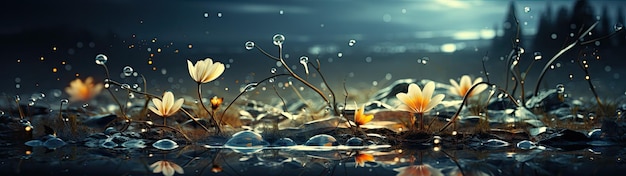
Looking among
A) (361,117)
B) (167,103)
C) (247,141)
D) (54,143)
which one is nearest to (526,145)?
(361,117)

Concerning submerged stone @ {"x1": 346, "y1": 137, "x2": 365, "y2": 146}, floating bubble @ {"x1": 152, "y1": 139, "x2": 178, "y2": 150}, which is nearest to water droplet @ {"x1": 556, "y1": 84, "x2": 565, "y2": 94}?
Result: submerged stone @ {"x1": 346, "y1": 137, "x2": 365, "y2": 146}

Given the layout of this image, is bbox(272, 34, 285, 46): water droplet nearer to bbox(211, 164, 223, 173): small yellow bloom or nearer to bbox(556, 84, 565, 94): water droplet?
bbox(211, 164, 223, 173): small yellow bloom

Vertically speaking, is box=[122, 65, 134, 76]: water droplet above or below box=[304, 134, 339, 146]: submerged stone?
above

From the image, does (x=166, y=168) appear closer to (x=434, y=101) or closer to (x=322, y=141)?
(x=322, y=141)

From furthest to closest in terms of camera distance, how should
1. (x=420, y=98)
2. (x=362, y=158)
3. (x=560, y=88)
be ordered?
(x=560, y=88)
(x=420, y=98)
(x=362, y=158)

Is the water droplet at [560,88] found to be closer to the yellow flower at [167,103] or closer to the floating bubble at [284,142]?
the floating bubble at [284,142]

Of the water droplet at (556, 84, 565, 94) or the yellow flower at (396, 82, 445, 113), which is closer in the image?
the yellow flower at (396, 82, 445, 113)
